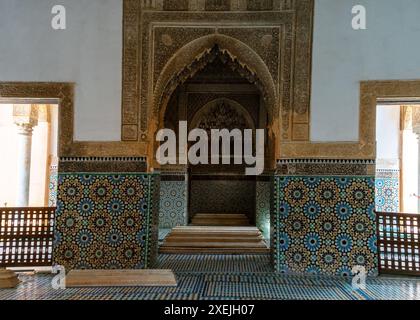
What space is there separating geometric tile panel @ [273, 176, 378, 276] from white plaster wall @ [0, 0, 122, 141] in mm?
1678

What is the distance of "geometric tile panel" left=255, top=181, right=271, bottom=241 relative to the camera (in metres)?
6.51

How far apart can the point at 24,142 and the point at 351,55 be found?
474 cm

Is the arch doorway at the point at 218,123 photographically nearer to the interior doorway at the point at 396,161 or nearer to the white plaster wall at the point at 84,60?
the interior doorway at the point at 396,161

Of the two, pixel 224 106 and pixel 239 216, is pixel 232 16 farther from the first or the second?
pixel 239 216

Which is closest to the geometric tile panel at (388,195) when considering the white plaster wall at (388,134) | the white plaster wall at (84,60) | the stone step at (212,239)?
the white plaster wall at (388,134)

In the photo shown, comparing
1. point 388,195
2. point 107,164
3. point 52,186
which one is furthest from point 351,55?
point 52,186

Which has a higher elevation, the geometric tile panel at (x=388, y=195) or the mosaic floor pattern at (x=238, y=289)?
the geometric tile panel at (x=388, y=195)

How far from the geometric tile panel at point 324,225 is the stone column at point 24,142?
4.04m

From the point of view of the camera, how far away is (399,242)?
3.71 m

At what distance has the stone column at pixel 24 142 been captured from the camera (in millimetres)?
6117

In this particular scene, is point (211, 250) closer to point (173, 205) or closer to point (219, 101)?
point (173, 205)

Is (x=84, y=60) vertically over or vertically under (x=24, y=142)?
over

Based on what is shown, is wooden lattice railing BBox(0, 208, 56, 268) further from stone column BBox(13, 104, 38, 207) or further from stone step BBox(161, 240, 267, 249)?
stone column BBox(13, 104, 38, 207)

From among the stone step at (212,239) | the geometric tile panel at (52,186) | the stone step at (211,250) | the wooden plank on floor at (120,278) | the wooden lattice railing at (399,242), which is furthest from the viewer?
the geometric tile panel at (52,186)
